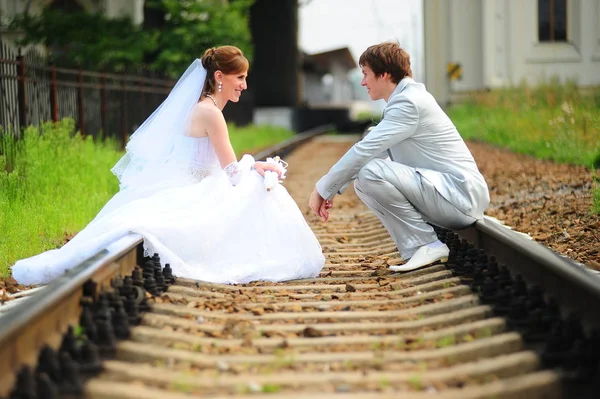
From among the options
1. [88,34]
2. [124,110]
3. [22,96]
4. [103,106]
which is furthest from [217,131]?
[88,34]

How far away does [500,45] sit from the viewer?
2981 cm

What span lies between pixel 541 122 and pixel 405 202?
10663mm

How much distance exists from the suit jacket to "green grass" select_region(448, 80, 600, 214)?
6.14 ft

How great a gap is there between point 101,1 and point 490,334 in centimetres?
2924

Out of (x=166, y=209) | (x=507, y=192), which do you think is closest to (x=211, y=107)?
(x=166, y=209)

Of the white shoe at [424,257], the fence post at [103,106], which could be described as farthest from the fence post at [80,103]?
the white shoe at [424,257]

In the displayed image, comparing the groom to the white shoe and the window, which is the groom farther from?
the window

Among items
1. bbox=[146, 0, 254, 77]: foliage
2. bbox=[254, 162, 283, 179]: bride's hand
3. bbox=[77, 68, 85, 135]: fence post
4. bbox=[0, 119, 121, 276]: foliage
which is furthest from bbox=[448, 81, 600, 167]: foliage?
bbox=[146, 0, 254, 77]: foliage

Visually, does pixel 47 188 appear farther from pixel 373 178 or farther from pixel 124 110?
pixel 124 110

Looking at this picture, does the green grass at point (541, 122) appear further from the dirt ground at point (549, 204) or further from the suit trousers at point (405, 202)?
the suit trousers at point (405, 202)

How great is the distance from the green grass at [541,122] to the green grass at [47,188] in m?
4.13

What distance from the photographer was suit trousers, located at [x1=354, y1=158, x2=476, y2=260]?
5762 millimetres

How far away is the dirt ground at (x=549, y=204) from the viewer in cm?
650

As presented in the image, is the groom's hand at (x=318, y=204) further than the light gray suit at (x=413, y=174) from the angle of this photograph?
Yes
